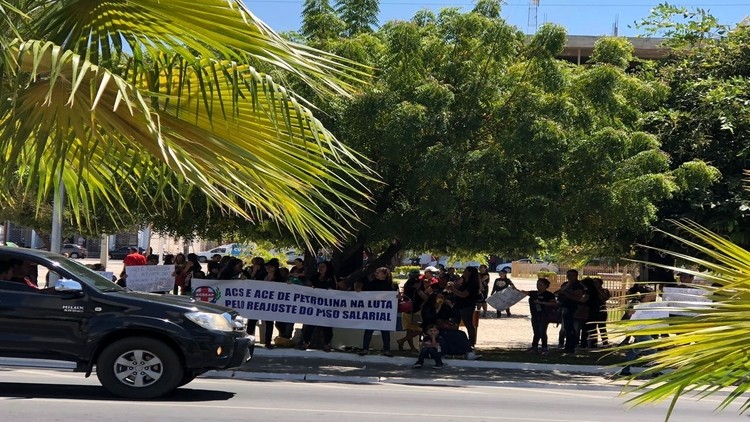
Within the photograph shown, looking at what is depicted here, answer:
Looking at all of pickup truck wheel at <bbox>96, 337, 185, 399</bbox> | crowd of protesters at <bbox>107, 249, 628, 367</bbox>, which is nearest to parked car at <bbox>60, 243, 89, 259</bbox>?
crowd of protesters at <bbox>107, 249, 628, 367</bbox>

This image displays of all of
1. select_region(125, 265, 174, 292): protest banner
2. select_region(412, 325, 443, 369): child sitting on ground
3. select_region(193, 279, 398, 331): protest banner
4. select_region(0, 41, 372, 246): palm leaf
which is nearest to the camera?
select_region(0, 41, 372, 246): palm leaf

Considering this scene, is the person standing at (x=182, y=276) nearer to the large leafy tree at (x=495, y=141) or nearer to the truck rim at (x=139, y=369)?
the large leafy tree at (x=495, y=141)

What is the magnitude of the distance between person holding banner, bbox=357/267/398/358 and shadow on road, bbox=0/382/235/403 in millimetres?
5248

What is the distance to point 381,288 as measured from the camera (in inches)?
680

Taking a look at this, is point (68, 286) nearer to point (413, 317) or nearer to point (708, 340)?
point (413, 317)

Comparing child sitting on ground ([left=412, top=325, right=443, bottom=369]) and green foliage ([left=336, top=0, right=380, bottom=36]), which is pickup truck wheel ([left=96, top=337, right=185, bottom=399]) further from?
green foliage ([left=336, top=0, right=380, bottom=36])

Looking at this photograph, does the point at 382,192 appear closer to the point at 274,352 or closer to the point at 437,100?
the point at 437,100

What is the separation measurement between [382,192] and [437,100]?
216cm

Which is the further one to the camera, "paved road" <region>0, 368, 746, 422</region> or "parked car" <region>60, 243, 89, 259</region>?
"parked car" <region>60, 243, 89, 259</region>

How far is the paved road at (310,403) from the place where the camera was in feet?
33.1

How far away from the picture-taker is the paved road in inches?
398

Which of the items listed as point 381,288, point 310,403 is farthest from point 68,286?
point 381,288

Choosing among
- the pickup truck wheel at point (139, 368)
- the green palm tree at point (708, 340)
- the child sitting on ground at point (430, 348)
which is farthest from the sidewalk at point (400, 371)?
the green palm tree at point (708, 340)

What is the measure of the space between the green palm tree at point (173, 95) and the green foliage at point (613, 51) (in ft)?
44.8
